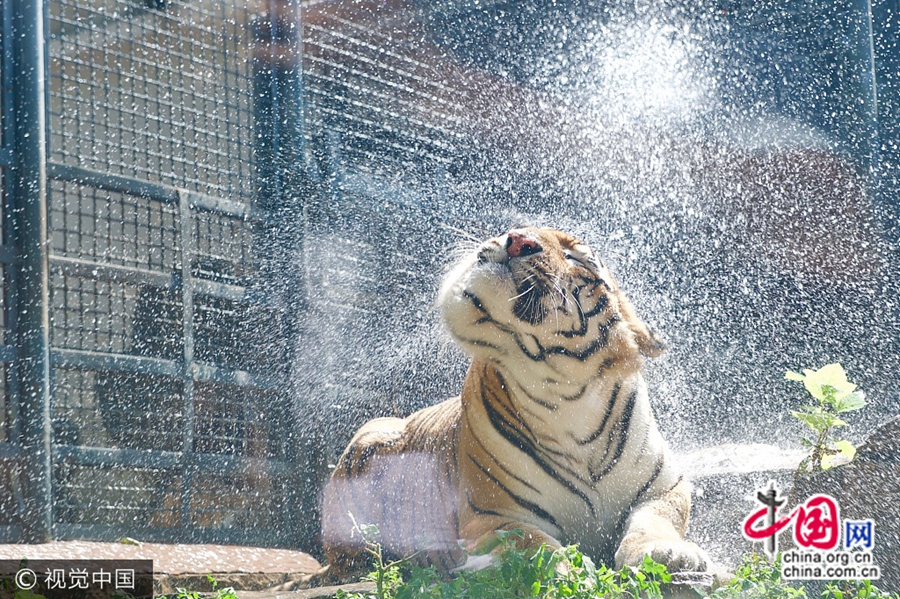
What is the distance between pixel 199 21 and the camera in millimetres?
5316

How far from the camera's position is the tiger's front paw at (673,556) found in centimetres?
269

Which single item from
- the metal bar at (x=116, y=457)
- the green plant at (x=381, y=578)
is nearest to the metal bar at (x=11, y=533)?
the metal bar at (x=116, y=457)

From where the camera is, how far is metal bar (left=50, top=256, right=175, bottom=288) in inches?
177

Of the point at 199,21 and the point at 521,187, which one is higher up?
the point at 199,21

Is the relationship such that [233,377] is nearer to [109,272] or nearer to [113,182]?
[109,272]

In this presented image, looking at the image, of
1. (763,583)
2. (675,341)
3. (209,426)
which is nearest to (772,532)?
(763,583)

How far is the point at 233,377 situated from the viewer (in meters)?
5.06

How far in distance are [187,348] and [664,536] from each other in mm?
2793

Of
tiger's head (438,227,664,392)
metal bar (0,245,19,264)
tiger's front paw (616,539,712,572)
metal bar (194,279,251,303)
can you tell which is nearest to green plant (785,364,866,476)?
tiger's head (438,227,664,392)

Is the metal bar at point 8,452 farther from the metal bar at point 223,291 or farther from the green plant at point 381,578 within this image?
the green plant at point 381,578

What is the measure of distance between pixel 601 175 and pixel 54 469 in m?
4.22

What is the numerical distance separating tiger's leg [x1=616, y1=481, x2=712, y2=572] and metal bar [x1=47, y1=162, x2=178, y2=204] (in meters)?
2.92

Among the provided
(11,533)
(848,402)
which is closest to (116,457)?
(11,533)

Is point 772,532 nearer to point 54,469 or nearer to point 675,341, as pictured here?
point 54,469
